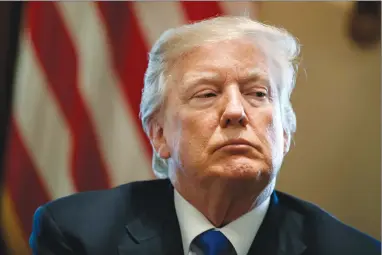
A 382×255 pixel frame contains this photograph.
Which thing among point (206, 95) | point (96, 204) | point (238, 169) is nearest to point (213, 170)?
point (238, 169)

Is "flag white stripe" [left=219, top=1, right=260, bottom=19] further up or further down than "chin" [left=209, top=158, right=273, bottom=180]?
further up

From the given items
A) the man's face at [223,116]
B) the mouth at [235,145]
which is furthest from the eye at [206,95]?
the mouth at [235,145]

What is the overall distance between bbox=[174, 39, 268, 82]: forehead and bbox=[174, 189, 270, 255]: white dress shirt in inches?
11.1

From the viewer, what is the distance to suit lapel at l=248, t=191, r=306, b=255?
1.00 metres

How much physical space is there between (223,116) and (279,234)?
0.30m

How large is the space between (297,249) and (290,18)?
2.86 ft

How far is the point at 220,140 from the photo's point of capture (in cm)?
90

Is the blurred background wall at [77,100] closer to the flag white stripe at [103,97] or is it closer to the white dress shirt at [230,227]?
the flag white stripe at [103,97]

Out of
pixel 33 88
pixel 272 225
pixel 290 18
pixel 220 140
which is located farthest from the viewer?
pixel 290 18

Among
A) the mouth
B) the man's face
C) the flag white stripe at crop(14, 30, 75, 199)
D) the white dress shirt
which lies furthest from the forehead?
the flag white stripe at crop(14, 30, 75, 199)

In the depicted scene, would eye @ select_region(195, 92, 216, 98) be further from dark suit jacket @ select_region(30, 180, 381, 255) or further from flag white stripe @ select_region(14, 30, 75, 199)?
flag white stripe @ select_region(14, 30, 75, 199)

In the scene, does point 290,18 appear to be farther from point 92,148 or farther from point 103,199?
point 103,199

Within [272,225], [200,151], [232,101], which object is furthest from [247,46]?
[272,225]

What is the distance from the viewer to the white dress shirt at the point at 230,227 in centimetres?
100
